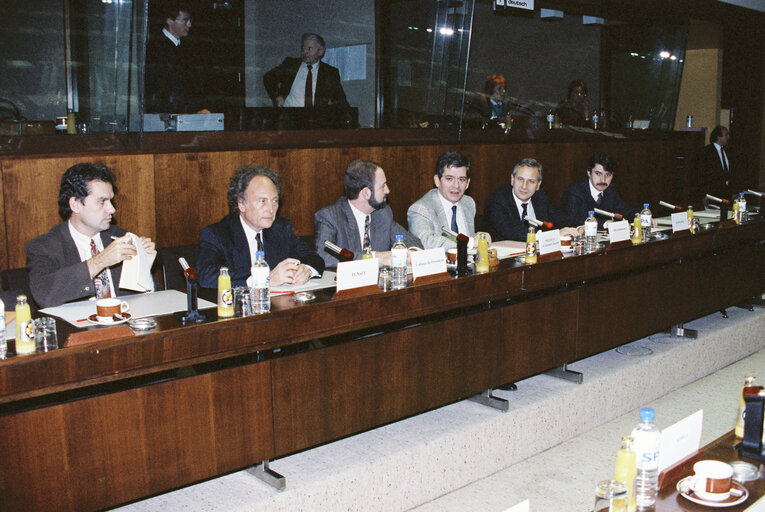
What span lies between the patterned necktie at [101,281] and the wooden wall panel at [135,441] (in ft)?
2.18

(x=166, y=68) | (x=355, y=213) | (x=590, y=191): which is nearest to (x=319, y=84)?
(x=166, y=68)

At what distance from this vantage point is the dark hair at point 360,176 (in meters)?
3.29

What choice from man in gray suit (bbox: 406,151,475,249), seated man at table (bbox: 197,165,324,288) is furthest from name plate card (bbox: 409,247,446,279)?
man in gray suit (bbox: 406,151,475,249)

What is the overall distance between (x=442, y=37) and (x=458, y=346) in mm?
3094

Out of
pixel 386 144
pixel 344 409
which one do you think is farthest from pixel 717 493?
pixel 386 144

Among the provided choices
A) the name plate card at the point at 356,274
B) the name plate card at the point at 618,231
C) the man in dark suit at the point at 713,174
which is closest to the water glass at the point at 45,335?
the name plate card at the point at 356,274

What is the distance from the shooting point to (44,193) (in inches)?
120

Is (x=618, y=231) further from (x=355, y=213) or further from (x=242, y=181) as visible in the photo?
(x=242, y=181)

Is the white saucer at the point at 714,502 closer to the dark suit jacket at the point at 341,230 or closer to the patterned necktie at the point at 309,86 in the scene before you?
the dark suit jacket at the point at 341,230

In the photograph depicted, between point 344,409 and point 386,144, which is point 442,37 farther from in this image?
point 344,409

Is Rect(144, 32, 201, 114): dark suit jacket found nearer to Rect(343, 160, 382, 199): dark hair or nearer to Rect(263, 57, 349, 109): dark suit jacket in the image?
Rect(263, 57, 349, 109): dark suit jacket

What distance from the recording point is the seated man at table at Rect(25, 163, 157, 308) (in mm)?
2396

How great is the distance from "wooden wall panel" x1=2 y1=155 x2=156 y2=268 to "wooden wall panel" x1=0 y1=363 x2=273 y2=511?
1.43 metres

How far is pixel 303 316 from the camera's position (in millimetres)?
2256
